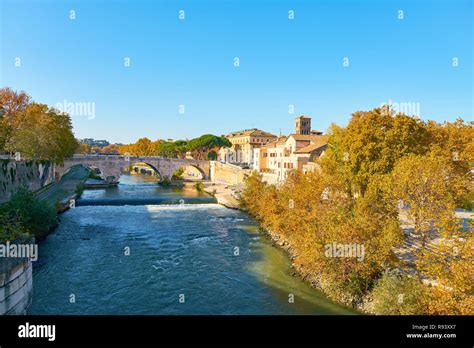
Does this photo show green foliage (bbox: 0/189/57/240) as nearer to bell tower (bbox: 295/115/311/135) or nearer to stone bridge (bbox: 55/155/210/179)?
stone bridge (bbox: 55/155/210/179)

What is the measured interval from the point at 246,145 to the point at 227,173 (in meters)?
32.3

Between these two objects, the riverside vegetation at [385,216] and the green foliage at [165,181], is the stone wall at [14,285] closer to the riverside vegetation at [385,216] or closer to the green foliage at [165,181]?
the riverside vegetation at [385,216]

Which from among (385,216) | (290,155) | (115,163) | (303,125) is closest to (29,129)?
(115,163)

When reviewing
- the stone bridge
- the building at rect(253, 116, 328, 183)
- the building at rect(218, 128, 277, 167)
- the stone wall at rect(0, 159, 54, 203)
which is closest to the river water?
the stone wall at rect(0, 159, 54, 203)

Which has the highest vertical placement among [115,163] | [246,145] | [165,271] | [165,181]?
[246,145]

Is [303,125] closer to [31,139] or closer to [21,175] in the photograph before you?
[31,139]

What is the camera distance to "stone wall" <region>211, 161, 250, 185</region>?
189ft

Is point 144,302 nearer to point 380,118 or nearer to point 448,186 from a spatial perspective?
point 448,186

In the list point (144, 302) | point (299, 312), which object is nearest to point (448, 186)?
point (299, 312)

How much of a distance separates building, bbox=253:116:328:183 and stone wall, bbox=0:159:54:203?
96.2 ft

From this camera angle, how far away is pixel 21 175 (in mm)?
36438

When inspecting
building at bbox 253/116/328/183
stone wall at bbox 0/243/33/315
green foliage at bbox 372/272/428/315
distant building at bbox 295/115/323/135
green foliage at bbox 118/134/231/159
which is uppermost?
distant building at bbox 295/115/323/135
